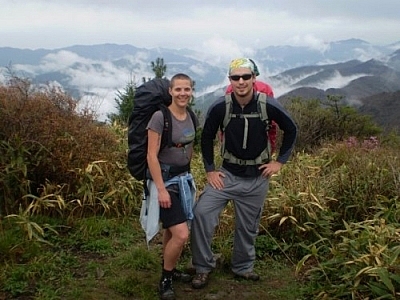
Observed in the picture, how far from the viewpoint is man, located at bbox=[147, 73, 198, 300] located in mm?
3697

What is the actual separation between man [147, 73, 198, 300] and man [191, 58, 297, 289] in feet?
0.68

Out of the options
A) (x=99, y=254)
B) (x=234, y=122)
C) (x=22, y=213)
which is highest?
(x=234, y=122)

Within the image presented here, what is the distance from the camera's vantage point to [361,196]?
5637 mm

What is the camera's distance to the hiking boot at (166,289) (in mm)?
4040

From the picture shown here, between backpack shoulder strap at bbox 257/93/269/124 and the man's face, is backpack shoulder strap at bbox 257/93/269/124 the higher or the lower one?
the lower one

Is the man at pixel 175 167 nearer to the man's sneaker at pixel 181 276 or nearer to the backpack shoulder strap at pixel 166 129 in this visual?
the backpack shoulder strap at pixel 166 129

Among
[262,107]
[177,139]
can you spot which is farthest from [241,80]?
[177,139]

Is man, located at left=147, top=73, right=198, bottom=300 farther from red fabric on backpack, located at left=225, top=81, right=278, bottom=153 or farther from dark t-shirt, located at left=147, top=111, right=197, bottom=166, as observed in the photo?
red fabric on backpack, located at left=225, top=81, right=278, bottom=153

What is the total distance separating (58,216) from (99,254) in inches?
34.4

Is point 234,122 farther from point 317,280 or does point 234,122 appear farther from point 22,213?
point 22,213

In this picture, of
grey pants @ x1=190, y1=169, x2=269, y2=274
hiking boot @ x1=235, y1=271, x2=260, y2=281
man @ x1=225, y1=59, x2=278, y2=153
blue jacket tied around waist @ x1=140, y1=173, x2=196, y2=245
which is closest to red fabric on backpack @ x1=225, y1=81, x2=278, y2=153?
man @ x1=225, y1=59, x2=278, y2=153

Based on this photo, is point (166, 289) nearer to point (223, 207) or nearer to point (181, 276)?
point (181, 276)

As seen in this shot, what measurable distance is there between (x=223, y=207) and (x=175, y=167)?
66cm

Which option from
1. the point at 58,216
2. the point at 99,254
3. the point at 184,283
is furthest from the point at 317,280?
the point at 58,216
